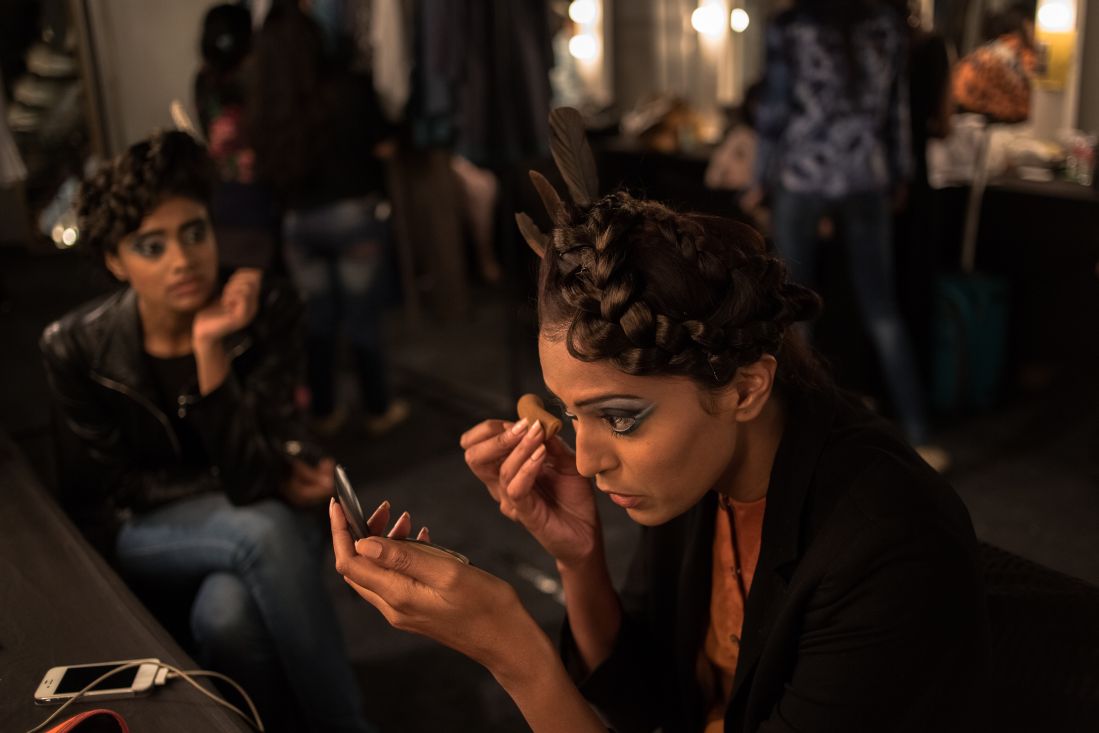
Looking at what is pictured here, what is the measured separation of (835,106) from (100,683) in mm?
2380

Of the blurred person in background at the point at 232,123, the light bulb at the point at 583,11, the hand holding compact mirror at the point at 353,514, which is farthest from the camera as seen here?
the light bulb at the point at 583,11

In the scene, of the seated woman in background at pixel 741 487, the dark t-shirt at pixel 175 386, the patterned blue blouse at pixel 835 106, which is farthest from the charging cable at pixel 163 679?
the patterned blue blouse at pixel 835 106

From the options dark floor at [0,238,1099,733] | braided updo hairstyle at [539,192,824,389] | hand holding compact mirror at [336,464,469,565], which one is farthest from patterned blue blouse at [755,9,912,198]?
hand holding compact mirror at [336,464,469,565]

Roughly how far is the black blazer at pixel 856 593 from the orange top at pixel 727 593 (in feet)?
0.47

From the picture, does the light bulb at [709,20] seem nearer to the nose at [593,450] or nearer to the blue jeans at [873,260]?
the blue jeans at [873,260]

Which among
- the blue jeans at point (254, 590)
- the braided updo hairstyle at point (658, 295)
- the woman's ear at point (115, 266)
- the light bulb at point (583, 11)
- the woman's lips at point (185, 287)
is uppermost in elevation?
the light bulb at point (583, 11)

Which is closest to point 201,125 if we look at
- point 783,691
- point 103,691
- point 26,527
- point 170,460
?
point 170,460

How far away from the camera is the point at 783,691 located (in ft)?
3.60

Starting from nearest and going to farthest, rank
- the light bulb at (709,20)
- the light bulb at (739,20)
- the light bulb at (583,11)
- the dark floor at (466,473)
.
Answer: the dark floor at (466,473) → the light bulb at (739,20) → the light bulb at (709,20) → the light bulb at (583,11)

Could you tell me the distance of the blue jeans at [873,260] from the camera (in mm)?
2971

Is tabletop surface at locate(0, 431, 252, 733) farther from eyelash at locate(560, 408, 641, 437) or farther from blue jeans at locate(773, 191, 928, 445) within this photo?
blue jeans at locate(773, 191, 928, 445)

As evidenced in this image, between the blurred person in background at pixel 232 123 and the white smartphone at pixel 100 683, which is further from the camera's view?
the blurred person in background at pixel 232 123

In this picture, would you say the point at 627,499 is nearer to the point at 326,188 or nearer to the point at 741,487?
the point at 741,487

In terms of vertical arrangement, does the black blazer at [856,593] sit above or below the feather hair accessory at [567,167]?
below
